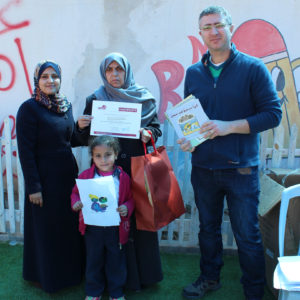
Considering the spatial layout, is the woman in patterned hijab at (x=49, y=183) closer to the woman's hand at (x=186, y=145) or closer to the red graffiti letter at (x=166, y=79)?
the woman's hand at (x=186, y=145)

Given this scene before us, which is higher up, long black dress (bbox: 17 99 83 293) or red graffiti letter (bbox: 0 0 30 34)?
red graffiti letter (bbox: 0 0 30 34)

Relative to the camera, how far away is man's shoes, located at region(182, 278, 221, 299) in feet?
7.84

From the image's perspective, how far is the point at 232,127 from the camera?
188 cm

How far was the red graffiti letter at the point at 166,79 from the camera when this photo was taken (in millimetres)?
3836

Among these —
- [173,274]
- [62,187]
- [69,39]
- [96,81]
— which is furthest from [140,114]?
[69,39]

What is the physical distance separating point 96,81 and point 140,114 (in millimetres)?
2038

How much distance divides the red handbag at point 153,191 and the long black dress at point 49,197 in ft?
1.99

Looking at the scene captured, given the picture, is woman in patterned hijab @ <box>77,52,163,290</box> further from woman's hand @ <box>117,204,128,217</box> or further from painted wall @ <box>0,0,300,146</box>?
painted wall @ <box>0,0,300,146</box>

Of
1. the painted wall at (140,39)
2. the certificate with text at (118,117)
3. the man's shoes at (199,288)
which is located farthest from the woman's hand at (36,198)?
the painted wall at (140,39)

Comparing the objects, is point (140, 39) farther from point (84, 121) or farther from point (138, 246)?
point (138, 246)

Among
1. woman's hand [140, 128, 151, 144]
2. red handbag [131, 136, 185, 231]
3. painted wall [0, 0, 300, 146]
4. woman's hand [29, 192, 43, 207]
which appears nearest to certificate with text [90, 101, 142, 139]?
woman's hand [140, 128, 151, 144]

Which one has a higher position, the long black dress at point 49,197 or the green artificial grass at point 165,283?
the long black dress at point 49,197

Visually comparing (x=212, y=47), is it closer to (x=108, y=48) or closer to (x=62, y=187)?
(x=62, y=187)

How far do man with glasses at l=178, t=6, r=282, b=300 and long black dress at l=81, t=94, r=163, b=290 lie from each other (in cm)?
39
